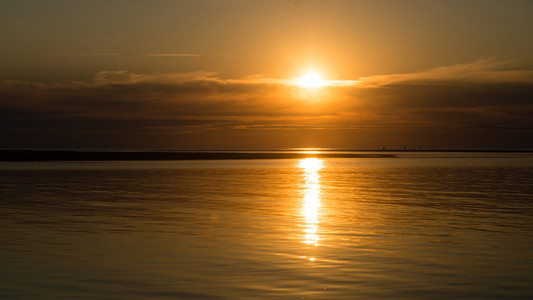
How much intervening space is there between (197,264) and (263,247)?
2.93 m

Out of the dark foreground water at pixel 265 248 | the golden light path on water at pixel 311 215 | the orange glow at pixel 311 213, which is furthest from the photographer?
the orange glow at pixel 311 213

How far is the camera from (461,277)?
13672 millimetres

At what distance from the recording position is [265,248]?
17.4 meters

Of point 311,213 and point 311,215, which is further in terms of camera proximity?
point 311,213

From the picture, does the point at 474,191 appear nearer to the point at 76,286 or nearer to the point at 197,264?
the point at 197,264

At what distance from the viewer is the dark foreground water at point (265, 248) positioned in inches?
495

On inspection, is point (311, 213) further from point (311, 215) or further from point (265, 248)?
point (265, 248)

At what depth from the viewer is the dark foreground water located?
12578 mm

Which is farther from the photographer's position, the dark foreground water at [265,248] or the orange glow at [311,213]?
the orange glow at [311,213]

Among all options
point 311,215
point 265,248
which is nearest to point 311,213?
point 311,215

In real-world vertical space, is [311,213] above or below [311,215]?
above

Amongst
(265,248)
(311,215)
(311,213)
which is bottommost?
(265,248)

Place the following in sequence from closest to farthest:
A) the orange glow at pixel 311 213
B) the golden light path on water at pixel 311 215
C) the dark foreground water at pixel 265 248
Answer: the dark foreground water at pixel 265 248 → the golden light path on water at pixel 311 215 → the orange glow at pixel 311 213

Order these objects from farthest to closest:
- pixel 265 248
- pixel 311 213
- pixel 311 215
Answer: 1. pixel 311 213
2. pixel 311 215
3. pixel 265 248
